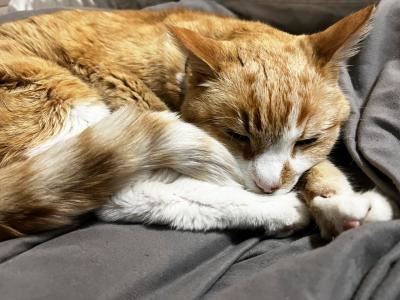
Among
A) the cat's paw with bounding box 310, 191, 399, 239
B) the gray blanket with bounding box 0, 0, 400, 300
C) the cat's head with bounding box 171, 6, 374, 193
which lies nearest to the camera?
the gray blanket with bounding box 0, 0, 400, 300

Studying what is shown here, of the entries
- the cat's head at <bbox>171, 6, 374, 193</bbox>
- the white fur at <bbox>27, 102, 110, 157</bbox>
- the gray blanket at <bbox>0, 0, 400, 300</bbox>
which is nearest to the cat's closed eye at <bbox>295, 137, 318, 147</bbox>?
the cat's head at <bbox>171, 6, 374, 193</bbox>

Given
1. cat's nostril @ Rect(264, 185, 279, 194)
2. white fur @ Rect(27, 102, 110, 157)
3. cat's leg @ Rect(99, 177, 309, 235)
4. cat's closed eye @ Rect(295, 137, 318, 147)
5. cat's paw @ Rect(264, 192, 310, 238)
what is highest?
white fur @ Rect(27, 102, 110, 157)

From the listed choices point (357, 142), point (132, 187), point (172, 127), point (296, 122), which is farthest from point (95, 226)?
point (357, 142)

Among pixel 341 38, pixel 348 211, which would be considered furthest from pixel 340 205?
pixel 341 38

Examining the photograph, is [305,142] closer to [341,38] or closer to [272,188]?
[272,188]

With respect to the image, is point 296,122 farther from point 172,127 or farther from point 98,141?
point 98,141

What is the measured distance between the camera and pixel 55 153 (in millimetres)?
1163

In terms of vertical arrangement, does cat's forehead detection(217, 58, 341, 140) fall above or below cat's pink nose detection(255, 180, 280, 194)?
above

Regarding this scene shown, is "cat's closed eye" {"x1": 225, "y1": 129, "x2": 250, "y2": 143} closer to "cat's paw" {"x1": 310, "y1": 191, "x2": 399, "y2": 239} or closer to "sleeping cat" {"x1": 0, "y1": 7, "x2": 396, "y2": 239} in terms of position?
"sleeping cat" {"x1": 0, "y1": 7, "x2": 396, "y2": 239}

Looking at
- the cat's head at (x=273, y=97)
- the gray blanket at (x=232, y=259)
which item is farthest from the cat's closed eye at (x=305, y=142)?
the gray blanket at (x=232, y=259)

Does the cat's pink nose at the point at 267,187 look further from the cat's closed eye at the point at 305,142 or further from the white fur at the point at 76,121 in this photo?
the white fur at the point at 76,121

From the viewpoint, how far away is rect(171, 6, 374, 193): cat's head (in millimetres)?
1206

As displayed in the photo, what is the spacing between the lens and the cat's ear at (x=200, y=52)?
121cm

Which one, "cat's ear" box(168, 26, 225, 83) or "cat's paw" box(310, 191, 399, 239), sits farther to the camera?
"cat's ear" box(168, 26, 225, 83)
